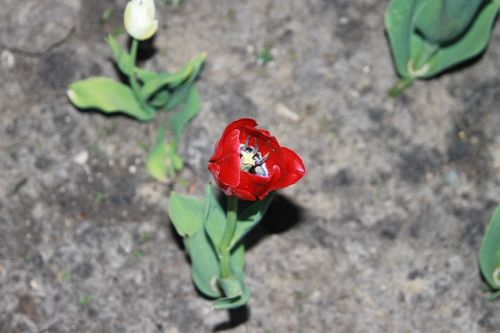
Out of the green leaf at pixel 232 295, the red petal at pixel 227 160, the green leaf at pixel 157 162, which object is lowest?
the green leaf at pixel 232 295

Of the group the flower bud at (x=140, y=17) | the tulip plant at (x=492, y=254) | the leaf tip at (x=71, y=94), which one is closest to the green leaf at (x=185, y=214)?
the flower bud at (x=140, y=17)

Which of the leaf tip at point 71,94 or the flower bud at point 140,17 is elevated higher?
the flower bud at point 140,17

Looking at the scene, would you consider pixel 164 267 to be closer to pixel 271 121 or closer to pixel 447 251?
pixel 271 121

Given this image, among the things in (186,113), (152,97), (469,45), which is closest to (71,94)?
(152,97)

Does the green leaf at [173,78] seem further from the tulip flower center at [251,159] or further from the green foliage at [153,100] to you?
the tulip flower center at [251,159]

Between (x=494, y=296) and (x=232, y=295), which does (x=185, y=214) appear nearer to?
(x=232, y=295)

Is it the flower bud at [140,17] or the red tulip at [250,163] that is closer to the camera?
the red tulip at [250,163]

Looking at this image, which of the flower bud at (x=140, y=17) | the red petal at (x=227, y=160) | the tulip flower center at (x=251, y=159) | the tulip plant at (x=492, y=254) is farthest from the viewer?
the tulip plant at (x=492, y=254)
